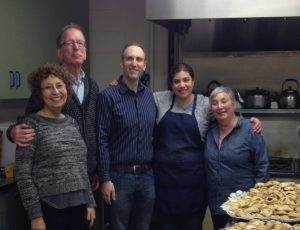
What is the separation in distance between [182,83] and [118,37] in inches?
53.7

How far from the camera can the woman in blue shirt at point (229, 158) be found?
1.76 metres

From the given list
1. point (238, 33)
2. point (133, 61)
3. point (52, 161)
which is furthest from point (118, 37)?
point (52, 161)

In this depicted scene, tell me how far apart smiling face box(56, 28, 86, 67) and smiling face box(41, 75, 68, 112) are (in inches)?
Result: 8.6

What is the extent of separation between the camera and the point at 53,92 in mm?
1538

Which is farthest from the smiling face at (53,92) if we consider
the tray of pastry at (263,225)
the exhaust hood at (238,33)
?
the exhaust hood at (238,33)

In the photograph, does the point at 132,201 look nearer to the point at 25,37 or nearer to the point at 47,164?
the point at 47,164

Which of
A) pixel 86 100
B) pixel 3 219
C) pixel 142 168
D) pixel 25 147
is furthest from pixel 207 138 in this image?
pixel 3 219

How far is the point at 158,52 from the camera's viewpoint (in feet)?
10.1

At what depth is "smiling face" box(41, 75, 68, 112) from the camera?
1540 mm

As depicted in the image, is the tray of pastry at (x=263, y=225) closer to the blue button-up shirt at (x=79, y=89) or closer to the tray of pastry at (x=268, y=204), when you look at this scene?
the tray of pastry at (x=268, y=204)

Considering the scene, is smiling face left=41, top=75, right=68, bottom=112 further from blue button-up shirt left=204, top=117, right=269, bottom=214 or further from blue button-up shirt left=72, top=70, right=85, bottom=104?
blue button-up shirt left=204, top=117, right=269, bottom=214

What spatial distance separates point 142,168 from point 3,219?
653mm

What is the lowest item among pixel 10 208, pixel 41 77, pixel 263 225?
pixel 10 208

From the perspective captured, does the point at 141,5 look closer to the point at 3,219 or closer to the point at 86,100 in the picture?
the point at 86,100
